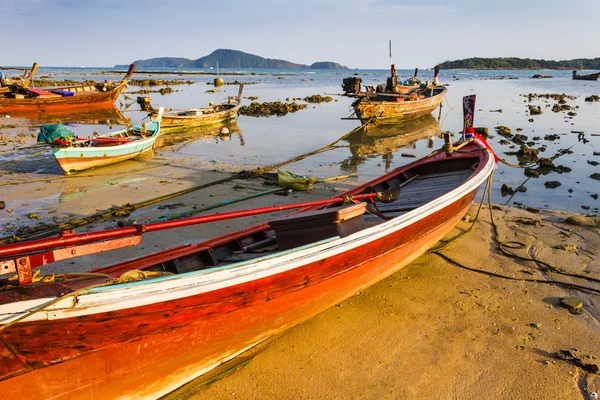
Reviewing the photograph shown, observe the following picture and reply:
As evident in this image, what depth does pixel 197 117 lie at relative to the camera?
22125mm

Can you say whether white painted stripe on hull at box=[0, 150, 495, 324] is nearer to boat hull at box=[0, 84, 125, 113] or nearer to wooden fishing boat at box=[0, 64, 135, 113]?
wooden fishing boat at box=[0, 64, 135, 113]

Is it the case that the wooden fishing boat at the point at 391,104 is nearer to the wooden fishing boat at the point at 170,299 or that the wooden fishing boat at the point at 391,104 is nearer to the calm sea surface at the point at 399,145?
the calm sea surface at the point at 399,145

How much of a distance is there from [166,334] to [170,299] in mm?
432

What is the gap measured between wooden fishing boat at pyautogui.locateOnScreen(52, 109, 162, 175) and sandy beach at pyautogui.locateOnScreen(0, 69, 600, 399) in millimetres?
2824

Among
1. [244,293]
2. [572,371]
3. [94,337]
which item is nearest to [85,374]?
[94,337]

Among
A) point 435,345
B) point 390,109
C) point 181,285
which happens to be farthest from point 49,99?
point 435,345

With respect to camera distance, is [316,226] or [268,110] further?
[268,110]

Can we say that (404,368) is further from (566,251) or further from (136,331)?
(566,251)

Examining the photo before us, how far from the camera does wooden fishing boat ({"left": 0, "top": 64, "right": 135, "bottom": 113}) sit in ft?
92.9

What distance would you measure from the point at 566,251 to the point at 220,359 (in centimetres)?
620

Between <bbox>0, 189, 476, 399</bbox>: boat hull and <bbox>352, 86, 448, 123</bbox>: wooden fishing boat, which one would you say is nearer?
<bbox>0, 189, 476, 399</bbox>: boat hull

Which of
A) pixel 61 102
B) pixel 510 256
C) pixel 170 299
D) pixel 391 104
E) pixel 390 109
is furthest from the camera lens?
pixel 61 102

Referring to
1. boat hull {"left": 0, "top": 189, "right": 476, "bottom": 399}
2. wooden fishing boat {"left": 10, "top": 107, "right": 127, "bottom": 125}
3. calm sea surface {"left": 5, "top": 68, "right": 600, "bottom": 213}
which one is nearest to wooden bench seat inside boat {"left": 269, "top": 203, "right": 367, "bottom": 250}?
boat hull {"left": 0, "top": 189, "right": 476, "bottom": 399}

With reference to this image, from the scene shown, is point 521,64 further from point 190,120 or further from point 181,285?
point 181,285
